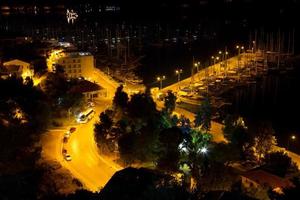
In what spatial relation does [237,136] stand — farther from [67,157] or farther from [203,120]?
[67,157]

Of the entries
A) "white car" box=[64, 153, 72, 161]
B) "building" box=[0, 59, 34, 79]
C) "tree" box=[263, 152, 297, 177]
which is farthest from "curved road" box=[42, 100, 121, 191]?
"building" box=[0, 59, 34, 79]

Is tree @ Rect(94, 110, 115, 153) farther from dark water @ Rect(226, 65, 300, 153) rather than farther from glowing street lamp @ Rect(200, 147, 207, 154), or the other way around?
dark water @ Rect(226, 65, 300, 153)

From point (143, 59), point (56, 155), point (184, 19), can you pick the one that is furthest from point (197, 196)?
point (184, 19)

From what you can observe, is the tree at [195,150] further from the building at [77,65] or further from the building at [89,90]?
the building at [77,65]

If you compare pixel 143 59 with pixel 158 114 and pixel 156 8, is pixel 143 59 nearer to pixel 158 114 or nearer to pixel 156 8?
pixel 158 114

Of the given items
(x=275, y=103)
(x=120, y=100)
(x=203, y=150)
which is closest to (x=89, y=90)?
(x=120, y=100)

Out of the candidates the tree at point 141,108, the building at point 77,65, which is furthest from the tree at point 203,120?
the building at point 77,65

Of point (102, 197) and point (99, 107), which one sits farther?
point (99, 107)
